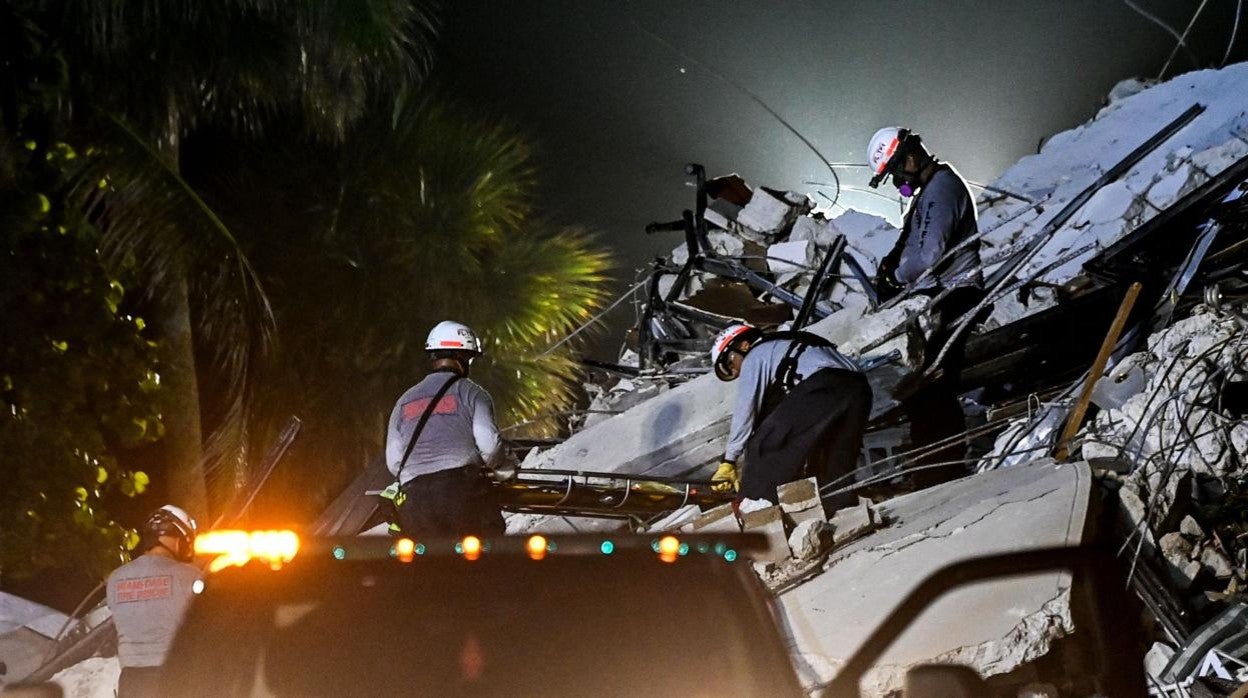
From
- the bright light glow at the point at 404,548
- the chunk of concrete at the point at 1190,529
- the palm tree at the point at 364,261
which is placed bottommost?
the bright light glow at the point at 404,548

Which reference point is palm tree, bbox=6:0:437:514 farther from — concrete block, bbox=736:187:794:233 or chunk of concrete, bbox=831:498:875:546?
chunk of concrete, bbox=831:498:875:546

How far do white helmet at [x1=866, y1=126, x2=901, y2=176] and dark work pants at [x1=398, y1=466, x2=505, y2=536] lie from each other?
144 inches

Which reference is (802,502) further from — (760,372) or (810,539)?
(760,372)

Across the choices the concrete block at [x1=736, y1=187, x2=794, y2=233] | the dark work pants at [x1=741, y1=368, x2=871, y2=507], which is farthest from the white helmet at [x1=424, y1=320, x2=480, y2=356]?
the concrete block at [x1=736, y1=187, x2=794, y2=233]

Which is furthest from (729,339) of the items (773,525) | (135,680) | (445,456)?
(135,680)

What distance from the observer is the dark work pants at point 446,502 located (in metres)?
5.71

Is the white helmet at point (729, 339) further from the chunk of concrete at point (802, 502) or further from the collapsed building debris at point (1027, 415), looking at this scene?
the chunk of concrete at point (802, 502)

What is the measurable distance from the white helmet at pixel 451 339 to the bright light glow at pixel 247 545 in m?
3.96

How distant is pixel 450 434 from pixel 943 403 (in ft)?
11.1

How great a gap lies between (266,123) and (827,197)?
7182 mm

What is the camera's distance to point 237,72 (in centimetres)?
978

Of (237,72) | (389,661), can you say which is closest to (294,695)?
(389,661)

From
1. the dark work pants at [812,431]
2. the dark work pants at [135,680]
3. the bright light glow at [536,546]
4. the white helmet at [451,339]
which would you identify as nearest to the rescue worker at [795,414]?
the dark work pants at [812,431]

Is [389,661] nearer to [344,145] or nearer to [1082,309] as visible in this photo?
[1082,309]
